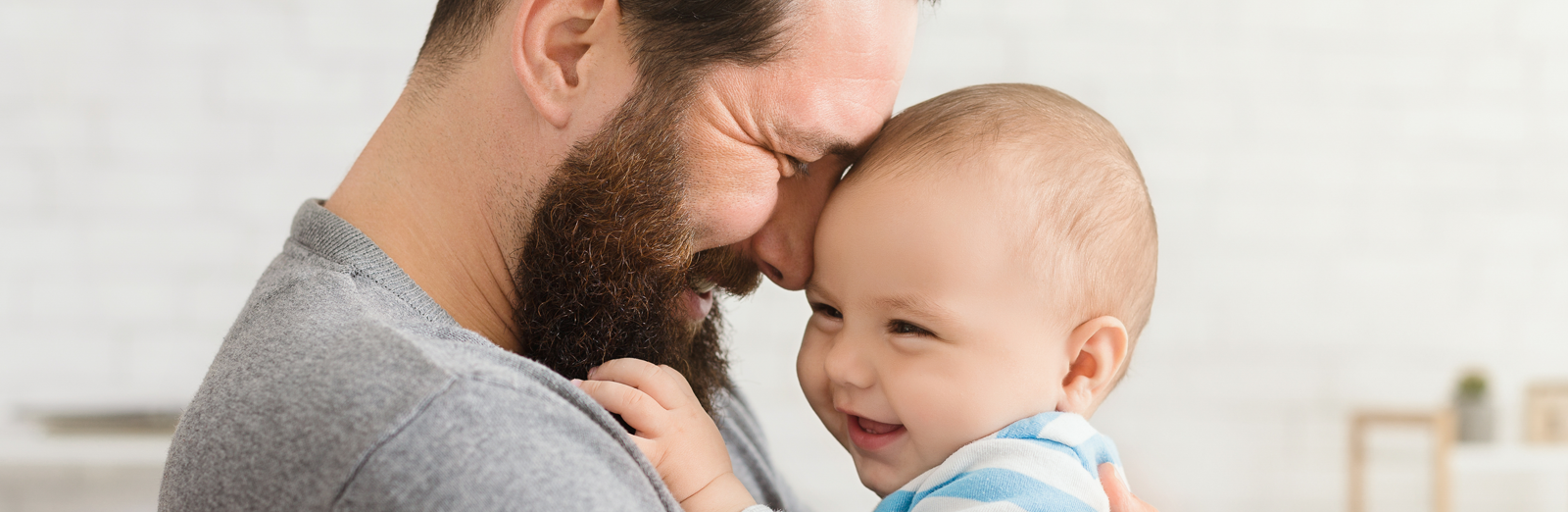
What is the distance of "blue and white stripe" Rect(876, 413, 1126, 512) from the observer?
3.26ft

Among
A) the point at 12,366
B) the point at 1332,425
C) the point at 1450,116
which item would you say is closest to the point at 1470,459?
the point at 1332,425

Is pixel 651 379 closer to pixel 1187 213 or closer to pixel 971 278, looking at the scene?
pixel 971 278

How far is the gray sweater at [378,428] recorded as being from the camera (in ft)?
2.19

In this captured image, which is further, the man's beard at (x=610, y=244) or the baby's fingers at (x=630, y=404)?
the man's beard at (x=610, y=244)

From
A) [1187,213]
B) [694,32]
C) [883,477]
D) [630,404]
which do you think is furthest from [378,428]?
[1187,213]

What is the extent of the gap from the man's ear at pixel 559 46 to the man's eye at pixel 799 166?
234 mm

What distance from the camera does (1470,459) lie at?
306 cm

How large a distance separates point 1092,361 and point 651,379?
0.51 metres

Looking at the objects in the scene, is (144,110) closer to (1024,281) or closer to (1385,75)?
(1024,281)

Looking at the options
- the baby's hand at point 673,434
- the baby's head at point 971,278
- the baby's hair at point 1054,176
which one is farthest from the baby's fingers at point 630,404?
the baby's hair at point 1054,176

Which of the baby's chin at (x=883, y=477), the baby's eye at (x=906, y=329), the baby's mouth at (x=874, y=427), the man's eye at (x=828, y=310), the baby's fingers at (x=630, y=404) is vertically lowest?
the baby's chin at (x=883, y=477)

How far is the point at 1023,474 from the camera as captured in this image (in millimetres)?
1015

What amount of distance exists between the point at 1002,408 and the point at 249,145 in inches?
94.5

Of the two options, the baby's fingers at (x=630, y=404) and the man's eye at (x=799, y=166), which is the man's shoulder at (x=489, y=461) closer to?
the baby's fingers at (x=630, y=404)
